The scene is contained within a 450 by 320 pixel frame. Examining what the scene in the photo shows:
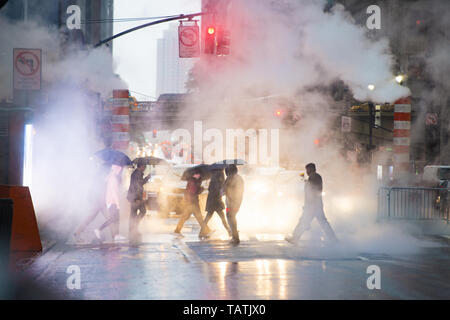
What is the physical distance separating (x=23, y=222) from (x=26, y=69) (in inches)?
161

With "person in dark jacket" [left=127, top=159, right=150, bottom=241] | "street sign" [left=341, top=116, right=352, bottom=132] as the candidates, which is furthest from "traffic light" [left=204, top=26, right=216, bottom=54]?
"street sign" [left=341, top=116, right=352, bottom=132]

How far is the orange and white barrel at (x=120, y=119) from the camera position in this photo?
701 inches

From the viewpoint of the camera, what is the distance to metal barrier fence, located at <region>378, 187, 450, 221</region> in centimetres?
1374

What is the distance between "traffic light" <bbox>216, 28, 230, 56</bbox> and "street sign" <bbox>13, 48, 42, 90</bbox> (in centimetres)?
482

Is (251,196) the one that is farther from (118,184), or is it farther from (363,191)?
(363,191)

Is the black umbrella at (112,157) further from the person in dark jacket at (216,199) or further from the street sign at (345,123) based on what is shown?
the street sign at (345,123)

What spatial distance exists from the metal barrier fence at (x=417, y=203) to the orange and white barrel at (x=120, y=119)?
8537 mm

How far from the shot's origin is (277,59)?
59.8 feet

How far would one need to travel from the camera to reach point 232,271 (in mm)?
7641

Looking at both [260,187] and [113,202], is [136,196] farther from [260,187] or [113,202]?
[260,187]

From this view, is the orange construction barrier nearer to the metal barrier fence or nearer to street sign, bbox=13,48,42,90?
street sign, bbox=13,48,42,90

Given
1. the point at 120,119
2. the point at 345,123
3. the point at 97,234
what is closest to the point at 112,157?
the point at 97,234

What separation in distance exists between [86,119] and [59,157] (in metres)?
2.72
